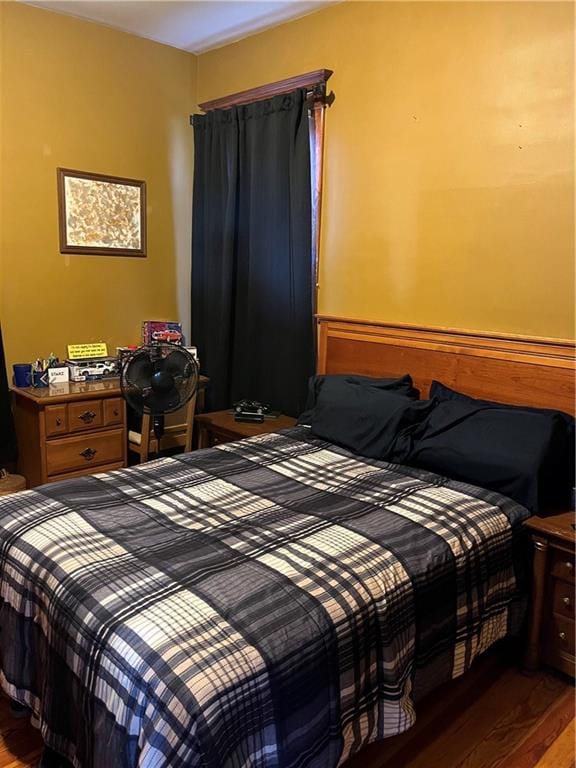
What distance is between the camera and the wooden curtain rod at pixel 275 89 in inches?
124

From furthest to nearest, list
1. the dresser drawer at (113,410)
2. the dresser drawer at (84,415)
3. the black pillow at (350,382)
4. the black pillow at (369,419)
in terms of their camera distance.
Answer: the dresser drawer at (113,410), the dresser drawer at (84,415), the black pillow at (350,382), the black pillow at (369,419)

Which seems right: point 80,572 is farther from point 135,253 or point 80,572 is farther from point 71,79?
point 71,79

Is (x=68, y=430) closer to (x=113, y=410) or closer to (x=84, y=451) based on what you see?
(x=84, y=451)

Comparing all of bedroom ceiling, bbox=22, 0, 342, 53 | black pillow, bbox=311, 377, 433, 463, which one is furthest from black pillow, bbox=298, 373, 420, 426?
bedroom ceiling, bbox=22, 0, 342, 53

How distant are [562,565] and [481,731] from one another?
23.7 inches

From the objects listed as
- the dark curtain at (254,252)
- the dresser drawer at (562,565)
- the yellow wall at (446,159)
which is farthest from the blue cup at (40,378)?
the dresser drawer at (562,565)

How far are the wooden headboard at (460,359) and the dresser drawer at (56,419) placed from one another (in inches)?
55.4

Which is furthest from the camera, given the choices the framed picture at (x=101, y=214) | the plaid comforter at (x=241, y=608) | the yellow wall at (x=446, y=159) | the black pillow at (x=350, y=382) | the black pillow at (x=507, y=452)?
the framed picture at (x=101, y=214)

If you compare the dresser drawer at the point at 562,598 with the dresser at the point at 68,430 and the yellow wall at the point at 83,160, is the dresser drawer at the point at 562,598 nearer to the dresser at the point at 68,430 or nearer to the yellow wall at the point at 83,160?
the dresser at the point at 68,430

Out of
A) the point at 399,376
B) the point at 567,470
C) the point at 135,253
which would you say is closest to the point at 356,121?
the point at 399,376

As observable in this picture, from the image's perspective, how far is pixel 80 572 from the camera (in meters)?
1.57

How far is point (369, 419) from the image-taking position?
2654mm

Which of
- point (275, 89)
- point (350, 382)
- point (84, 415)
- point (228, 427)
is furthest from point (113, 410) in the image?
point (275, 89)

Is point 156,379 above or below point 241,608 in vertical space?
above
